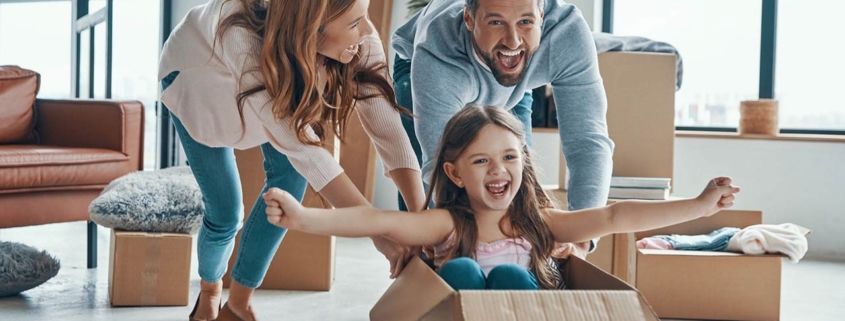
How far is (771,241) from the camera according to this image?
93.8 inches

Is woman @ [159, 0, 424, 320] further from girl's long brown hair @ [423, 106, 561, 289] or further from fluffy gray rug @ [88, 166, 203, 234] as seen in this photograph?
fluffy gray rug @ [88, 166, 203, 234]

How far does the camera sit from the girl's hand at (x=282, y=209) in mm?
1259

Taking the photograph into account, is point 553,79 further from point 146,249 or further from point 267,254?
point 146,249

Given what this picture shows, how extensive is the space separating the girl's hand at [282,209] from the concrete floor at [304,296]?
114 centimetres

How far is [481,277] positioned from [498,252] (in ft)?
0.57

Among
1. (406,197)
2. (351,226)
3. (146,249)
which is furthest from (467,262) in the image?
(146,249)

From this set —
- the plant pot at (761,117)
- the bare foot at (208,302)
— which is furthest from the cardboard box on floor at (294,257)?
the plant pot at (761,117)

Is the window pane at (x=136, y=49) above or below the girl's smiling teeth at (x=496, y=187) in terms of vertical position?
above

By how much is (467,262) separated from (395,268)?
5.1 inches

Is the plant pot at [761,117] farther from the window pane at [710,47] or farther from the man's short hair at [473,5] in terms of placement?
the man's short hair at [473,5]

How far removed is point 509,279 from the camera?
1.38m

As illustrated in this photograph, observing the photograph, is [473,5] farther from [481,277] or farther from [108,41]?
[108,41]

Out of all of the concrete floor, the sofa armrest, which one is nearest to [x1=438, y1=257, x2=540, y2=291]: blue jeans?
the concrete floor

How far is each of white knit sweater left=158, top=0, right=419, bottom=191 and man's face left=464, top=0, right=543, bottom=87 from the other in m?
0.21
